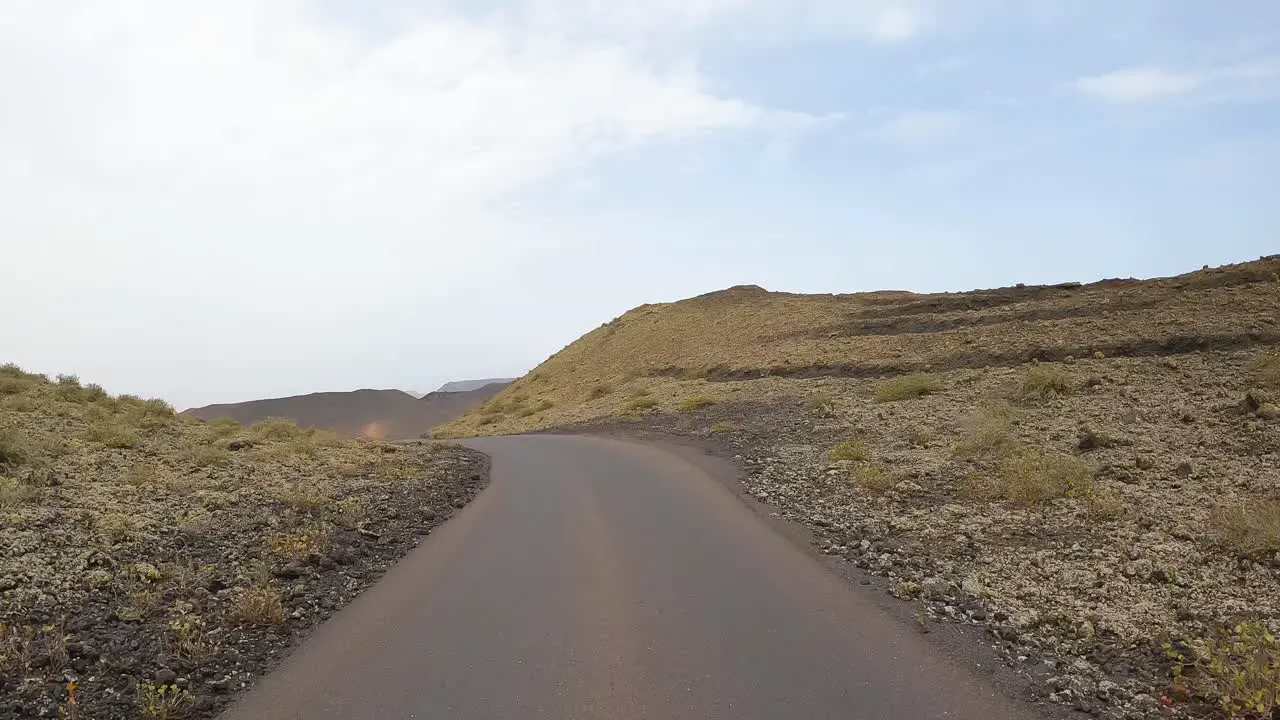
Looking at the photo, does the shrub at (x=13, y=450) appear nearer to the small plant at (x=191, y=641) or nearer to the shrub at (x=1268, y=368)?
the small plant at (x=191, y=641)

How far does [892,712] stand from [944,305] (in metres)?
35.1

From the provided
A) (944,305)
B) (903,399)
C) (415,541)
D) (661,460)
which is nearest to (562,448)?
(661,460)

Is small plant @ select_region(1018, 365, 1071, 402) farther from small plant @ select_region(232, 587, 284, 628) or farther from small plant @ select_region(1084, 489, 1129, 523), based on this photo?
small plant @ select_region(232, 587, 284, 628)

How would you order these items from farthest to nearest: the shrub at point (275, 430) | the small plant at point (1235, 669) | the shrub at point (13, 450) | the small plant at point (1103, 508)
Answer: the shrub at point (275, 430), the shrub at point (13, 450), the small plant at point (1103, 508), the small plant at point (1235, 669)

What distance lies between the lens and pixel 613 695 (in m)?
5.72

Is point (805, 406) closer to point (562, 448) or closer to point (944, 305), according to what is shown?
point (562, 448)

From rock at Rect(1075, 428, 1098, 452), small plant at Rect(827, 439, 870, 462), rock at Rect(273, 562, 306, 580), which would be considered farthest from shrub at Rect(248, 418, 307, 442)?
rock at Rect(1075, 428, 1098, 452)

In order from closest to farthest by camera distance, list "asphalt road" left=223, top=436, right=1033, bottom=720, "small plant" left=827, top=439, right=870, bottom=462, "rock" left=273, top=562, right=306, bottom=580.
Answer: "asphalt road" left=223, top=436, right=1033, bottom=720 → "rock" left=273, top=562, right=306, bottom=580 → "small plant" left=827, top=439, right=870, bottom=462

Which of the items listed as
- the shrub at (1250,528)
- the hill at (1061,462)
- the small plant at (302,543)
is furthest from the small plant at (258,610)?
the shrub at (1250,528)

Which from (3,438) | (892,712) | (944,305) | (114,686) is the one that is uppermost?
(944,305)

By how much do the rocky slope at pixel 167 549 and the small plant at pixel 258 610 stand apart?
0.02 metres

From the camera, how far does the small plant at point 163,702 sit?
534 centimetres

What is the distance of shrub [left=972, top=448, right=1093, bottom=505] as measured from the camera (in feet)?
34.3

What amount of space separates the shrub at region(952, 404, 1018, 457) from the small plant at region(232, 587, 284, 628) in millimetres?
11606
